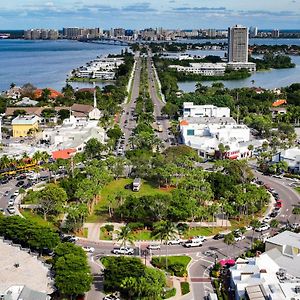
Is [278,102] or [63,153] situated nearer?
[63,153]

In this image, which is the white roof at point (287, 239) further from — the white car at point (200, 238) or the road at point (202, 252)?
the white car at point (200, 238)

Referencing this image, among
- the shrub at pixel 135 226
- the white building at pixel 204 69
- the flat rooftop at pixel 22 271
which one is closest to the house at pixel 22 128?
the shrub at pixel 135 226

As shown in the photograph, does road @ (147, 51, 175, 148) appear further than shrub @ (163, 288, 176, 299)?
Yes

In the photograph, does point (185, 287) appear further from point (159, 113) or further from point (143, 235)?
point (159, 113)

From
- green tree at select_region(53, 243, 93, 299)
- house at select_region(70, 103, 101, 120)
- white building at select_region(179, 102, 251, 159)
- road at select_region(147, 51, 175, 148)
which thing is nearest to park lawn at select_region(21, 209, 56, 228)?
green tree at select_region(53, 243, 93, 299)

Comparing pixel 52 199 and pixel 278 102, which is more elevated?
pixel 52 199

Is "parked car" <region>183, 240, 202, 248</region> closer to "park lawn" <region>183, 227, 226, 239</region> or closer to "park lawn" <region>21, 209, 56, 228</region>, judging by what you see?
"park lawn" <region>183, 227, 226, 239</region>

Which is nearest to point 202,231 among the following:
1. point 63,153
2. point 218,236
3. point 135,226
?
point 218,236

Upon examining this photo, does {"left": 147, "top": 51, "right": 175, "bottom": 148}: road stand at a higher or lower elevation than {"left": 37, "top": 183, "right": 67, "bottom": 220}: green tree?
lower
